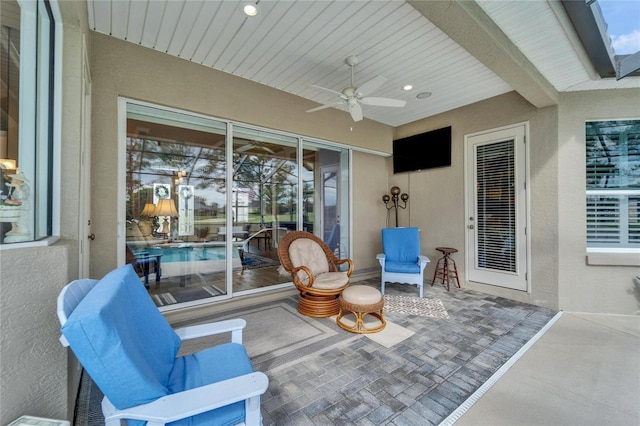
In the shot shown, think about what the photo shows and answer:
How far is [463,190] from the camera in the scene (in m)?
4.53

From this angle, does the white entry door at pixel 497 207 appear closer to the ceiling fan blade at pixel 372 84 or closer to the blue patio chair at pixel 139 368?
the ceiling fan blade at pixel 372 84

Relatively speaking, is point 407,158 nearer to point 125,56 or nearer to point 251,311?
point 251,311

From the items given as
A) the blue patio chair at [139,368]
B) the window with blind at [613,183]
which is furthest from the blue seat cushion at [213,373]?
the window with blind at [613,183]

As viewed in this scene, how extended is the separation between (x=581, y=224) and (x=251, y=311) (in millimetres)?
4599

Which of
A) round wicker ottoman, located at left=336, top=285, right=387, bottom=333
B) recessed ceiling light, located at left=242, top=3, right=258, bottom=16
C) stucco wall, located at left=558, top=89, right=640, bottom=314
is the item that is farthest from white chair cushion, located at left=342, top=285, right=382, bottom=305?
recessed ceiling light, located at left=242, top=3, right=258, bottom=16

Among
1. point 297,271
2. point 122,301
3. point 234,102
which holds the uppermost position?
point 234,102

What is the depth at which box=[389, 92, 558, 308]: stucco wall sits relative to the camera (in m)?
3.68

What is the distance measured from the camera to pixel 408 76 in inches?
139

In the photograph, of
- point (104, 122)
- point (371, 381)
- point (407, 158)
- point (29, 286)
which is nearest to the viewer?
point (29, 286)

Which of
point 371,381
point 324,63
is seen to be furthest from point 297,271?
point 324,63

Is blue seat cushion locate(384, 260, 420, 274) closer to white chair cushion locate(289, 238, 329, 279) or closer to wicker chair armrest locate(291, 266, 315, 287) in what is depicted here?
white chair cushion locate(289, 238, 329, 279)

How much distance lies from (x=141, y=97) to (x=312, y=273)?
2.90m

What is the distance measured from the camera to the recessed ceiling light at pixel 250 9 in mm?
2295

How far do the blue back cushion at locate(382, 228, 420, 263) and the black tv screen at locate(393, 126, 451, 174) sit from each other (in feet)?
4.57
